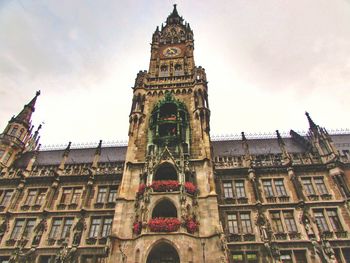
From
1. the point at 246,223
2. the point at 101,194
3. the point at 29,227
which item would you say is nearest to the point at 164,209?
the point at 246,223

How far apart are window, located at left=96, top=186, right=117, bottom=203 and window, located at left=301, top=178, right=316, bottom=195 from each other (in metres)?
19.1

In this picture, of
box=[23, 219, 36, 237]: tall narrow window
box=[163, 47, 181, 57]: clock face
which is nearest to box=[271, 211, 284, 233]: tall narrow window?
box=[23, 219, 36, 237]: tall narrow window

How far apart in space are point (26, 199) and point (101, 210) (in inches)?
354

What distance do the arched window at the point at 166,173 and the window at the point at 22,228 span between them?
1324 cm

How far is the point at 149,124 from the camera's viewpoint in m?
29.8

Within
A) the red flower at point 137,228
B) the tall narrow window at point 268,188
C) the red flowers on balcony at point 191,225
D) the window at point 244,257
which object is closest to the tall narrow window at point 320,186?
the tall narrow window at point 268,188

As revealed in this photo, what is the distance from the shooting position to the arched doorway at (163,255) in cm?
2048

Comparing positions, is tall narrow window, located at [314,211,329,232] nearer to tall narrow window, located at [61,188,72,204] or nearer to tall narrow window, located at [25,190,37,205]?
tall narrow window, located at [61,188,72,204]

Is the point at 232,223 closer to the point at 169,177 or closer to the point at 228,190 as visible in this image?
the point at 228,190

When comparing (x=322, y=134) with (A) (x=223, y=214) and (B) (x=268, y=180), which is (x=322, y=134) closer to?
(B) (x=268, y=180)

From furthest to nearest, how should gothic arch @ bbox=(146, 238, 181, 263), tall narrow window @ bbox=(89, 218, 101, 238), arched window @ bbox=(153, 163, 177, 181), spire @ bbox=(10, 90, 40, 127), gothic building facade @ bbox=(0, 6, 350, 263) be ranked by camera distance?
1. spire @ bbox=(10, 90, 40, 127)
2. arched window @ bbox=(153, 163, 177, 181)
3. tall narrow window @ bbox=(89, 218, 101, 238)
4. gothic building facade @ bbox=(0, 6, 350, 263)
5. gothic arch @ bbox=(146, 238, 181, 263)

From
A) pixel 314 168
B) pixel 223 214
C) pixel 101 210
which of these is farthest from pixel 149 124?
pixel 314 168

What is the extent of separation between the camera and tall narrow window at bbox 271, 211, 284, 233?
946 inches

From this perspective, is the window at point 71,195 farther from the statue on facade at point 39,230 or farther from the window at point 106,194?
the statue on facade at point 39,230
